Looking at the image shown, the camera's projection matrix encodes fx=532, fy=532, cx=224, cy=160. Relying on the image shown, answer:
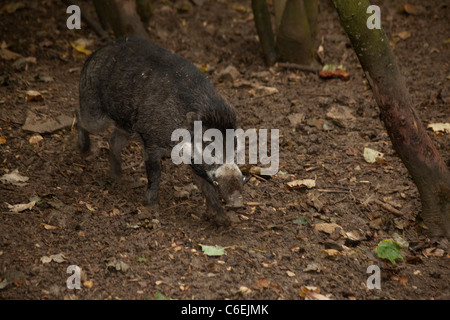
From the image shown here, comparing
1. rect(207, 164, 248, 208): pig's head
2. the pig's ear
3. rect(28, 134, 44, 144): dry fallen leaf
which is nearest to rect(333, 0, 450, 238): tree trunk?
rect(207, 164, 248, 208): pig's head

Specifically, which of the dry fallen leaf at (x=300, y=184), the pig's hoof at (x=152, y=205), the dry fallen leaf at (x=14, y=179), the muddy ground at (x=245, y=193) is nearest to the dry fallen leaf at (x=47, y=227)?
the muddy ground at (x=245, y=193)

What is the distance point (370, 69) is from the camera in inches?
178

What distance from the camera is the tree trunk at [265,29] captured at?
7734 mm

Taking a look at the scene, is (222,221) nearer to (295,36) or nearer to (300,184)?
(300,184)

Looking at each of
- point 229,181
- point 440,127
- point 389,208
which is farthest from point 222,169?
point 440,127

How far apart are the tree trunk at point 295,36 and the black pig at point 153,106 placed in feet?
8.83

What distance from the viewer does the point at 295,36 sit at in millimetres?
7609

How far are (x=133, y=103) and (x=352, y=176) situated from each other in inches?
97.9

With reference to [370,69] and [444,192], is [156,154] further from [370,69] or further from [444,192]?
[444,192]

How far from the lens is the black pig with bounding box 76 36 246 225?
481 cm

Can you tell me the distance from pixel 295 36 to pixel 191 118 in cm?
334

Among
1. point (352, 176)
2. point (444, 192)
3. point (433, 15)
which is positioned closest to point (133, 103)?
point (352, 176)

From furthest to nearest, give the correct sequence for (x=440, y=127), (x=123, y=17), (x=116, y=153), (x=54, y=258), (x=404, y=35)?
1. (x=404, y=35)
2. (x=123, y=17)
3. (x=440, y=127)
4. (x=116, y=153)
5. (x=54, y=258)

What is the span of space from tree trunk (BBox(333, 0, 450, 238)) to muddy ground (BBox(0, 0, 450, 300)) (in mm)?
340
